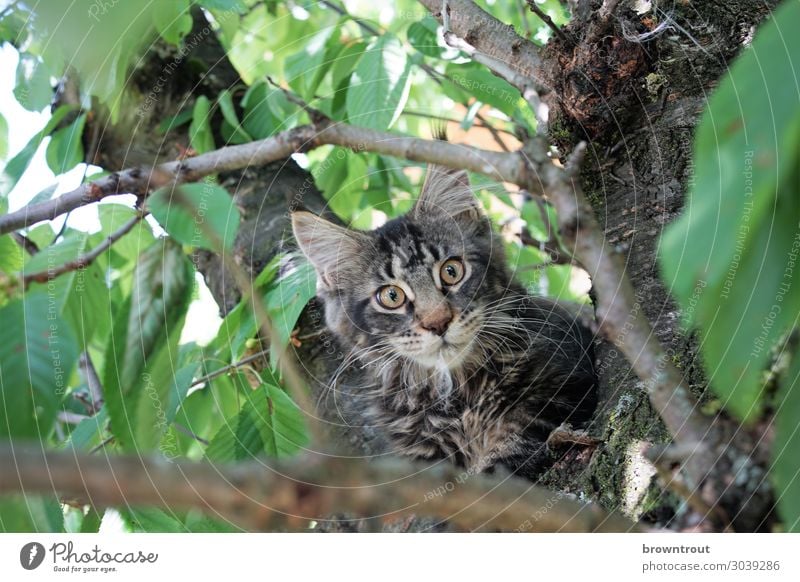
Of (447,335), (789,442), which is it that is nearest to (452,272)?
(447,335)

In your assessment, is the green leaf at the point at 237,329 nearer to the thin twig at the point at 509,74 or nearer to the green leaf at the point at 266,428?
the green leaf at the point at 266,428

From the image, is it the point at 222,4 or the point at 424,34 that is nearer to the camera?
the point at 222,4

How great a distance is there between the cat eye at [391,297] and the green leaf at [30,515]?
1.12 meters

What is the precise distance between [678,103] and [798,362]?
1166 mm

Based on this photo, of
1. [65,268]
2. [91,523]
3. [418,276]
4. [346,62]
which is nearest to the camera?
[65,268]

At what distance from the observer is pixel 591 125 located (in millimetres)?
1566

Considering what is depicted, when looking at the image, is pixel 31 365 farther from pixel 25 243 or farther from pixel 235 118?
pixel 235 118

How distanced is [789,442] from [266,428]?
0.98m

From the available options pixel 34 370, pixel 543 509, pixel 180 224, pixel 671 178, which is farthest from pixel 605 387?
pixel 34 370

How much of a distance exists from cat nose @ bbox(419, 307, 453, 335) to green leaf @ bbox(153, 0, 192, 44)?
93 cm

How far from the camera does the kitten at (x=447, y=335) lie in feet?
6.14

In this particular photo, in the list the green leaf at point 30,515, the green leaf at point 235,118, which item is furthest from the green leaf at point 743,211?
the green leaf at point 235,118

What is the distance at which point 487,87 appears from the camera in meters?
1.88

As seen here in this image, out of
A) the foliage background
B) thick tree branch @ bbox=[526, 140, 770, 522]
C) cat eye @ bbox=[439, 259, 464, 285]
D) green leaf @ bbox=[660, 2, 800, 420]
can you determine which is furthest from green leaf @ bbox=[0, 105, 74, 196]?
green leaf @ bbox=[660, 2, 800, 420]
